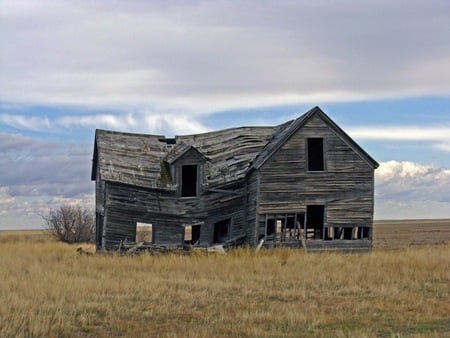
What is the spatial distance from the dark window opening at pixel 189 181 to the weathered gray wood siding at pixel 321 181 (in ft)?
16.2

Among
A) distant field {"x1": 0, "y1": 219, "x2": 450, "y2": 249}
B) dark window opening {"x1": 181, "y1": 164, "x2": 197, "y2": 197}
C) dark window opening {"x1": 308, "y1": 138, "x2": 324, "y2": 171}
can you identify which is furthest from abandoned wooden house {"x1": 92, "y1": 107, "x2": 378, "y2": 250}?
distant field {"x1": 0, "y1": 219, "x2": 450, "y2": 249}

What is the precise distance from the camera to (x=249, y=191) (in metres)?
29.4

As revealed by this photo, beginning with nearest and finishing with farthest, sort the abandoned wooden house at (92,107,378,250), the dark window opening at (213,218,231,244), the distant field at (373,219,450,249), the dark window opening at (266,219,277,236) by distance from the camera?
the abandoned wooden house at (92,107,378,250) → the dark window opening at (266,219,277,236) → the dark window opening at (213,218,231,244) → the distant field at (373,219,450,249)

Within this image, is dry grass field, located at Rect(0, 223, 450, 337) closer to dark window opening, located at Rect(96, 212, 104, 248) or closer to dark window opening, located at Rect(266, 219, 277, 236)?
dark window opening, located at Rect(266, 219, 277, 236)

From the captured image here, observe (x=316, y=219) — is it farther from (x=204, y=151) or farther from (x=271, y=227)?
(x=204, y=151)

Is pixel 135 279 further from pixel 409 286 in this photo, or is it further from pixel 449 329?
pixel 449 329

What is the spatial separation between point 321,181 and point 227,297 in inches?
589

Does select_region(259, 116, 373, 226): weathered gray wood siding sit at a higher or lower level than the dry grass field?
higher

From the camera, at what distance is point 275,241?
2822 centimetres

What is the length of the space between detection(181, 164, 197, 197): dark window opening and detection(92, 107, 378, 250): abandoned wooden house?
5.93ft

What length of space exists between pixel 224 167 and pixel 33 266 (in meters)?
11.0

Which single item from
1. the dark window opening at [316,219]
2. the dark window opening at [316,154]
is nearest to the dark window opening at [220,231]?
the dark window opening at [316,219]

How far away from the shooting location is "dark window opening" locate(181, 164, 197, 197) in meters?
32.1

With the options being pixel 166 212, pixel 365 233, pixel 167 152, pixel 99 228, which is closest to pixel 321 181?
pixel 365 233
